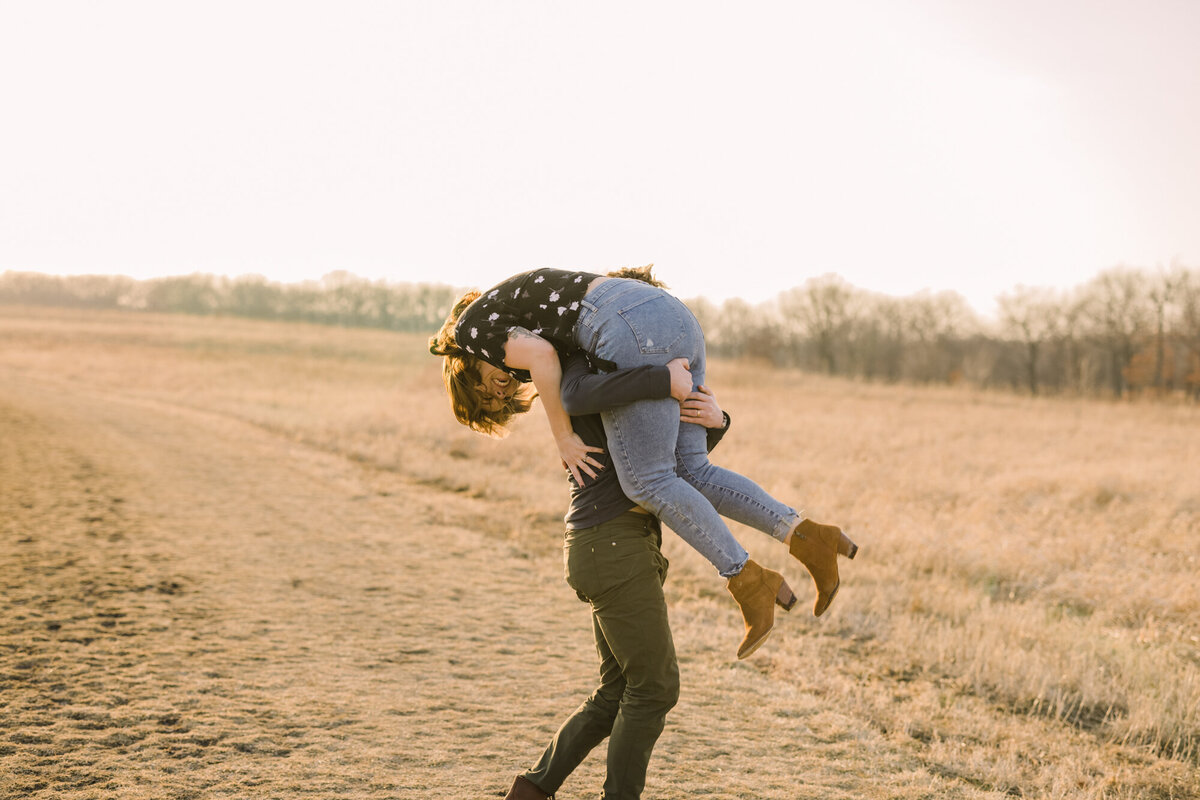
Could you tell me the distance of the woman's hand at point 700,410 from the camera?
2670 millimetres

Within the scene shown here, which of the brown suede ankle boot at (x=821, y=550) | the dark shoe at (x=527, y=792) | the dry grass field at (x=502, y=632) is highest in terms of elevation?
the brown suede ankle boot at (x=821, y=550)

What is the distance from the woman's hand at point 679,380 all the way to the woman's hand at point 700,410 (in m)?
0.09

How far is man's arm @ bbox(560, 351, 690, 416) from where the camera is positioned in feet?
8.10

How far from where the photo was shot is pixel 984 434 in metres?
23.1

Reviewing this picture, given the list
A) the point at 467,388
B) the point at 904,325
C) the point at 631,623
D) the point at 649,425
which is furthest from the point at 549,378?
the point at 904,325

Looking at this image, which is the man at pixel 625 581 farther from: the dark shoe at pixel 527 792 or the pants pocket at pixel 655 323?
the dark shoe at pixel 527 792

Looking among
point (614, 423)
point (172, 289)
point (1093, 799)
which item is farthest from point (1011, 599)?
point (172, 289)

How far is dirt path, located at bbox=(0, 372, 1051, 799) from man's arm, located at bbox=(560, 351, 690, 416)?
2078mm

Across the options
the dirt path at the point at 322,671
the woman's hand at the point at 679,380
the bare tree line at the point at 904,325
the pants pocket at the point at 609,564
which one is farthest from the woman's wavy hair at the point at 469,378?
the bare tree line at the point at 904,325

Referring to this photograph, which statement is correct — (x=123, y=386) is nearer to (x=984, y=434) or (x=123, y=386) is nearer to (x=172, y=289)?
(x=984, y=434)

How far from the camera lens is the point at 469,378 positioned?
2.93m

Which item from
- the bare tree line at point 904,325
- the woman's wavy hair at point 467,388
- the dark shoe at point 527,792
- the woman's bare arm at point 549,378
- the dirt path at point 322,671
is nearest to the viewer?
the woman's bare arm at point 549,378

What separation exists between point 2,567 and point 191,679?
11.1ft

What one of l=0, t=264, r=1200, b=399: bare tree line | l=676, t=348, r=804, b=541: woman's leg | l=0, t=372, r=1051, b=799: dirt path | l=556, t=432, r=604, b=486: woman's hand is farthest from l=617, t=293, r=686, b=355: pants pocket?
l=0, t=264, r=1200, b=399: bare tree line
